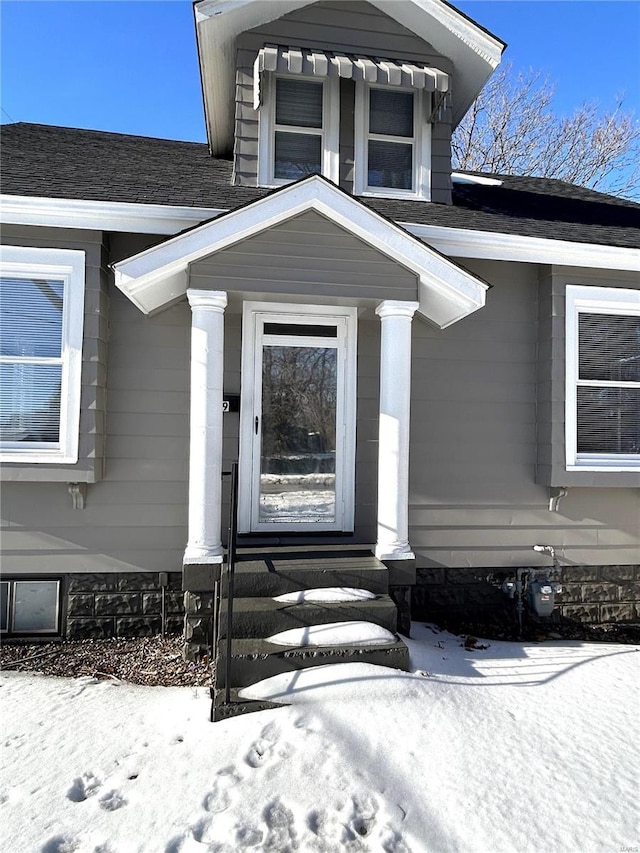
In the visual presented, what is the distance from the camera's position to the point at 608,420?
498 centimetres

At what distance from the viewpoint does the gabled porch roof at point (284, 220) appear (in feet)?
12.0

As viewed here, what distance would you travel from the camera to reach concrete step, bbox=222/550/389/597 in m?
3.66

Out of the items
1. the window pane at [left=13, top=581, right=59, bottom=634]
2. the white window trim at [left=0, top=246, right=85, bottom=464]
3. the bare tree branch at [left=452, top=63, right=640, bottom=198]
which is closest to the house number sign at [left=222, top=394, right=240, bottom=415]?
the white window trim at [left=0, top=246, right=85, bottom=464]

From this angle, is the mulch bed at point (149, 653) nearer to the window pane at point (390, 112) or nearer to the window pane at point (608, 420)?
the window pane at point (608, 420)

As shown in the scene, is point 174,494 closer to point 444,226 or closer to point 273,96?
point 444,226

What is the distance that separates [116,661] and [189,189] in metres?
3.82

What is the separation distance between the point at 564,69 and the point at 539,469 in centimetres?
1419

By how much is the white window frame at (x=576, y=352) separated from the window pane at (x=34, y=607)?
4510mm

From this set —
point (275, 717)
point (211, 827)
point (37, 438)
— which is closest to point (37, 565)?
point (37, 438)

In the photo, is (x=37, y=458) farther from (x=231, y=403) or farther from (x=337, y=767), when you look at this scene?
(x=337, y=767)

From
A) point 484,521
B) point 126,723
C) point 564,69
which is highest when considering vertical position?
point 564,69

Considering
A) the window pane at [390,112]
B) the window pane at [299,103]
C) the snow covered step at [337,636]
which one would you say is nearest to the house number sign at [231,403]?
the snow covered step at [337,636]

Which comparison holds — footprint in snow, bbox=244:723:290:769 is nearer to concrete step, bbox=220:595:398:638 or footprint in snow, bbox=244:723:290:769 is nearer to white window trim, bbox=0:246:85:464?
concrete step, bbox=220:595:398:638

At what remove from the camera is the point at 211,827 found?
213 cm
